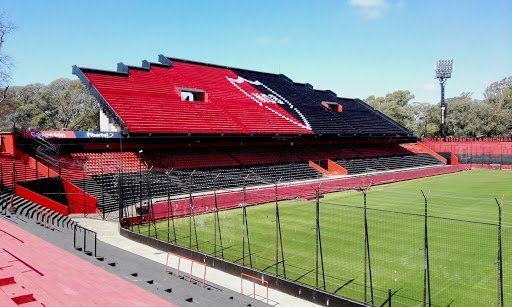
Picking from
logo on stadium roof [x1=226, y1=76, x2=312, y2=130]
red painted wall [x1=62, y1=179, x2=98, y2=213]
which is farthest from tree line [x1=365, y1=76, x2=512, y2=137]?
red painted wall [x1=62, y1=179, x2=98, y2=213]

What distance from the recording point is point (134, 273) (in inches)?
593

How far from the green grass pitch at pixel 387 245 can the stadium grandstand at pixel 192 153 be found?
1.65 meters

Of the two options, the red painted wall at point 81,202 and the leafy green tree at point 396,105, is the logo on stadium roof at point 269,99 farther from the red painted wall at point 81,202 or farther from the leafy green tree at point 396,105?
the leafy green tree at point 396,105

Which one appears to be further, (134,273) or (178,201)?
(178,201)

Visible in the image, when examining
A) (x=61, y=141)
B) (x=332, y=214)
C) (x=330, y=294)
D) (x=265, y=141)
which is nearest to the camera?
(x=330, y=294)

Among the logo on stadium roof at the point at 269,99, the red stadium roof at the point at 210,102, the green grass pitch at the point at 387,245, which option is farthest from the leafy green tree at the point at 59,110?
the green grass pitch at the point at 387,245

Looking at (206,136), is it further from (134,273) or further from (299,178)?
(134,273)

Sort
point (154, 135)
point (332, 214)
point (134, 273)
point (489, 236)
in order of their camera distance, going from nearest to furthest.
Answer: point (134, 273) < point (489, 236) < point (332, 214) < point (154, 135)

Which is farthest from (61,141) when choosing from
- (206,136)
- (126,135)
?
(206,136)

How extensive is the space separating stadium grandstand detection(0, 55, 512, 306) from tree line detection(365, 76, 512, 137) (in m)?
25.4

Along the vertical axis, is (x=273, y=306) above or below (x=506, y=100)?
below

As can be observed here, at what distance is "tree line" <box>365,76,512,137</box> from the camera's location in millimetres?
90062

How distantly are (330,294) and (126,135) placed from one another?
25.1 metres

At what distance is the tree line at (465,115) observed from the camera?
9006 centimetres
